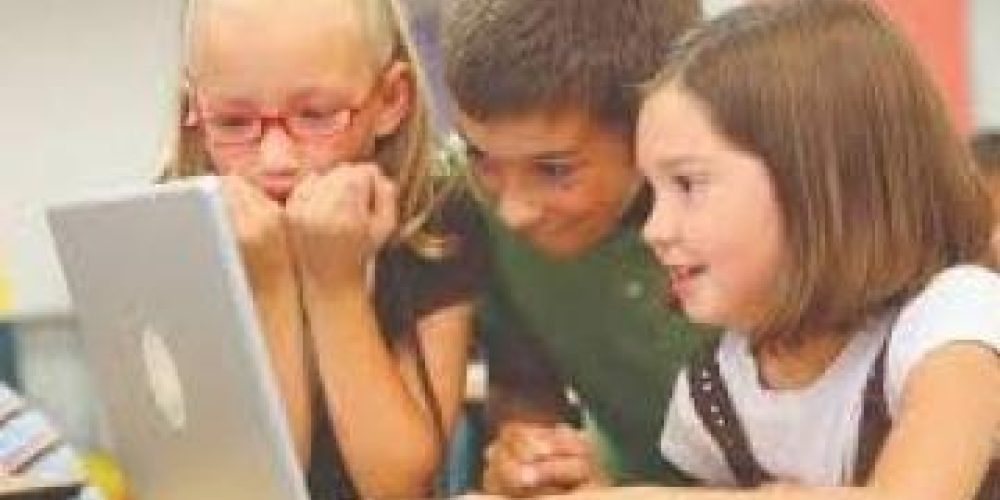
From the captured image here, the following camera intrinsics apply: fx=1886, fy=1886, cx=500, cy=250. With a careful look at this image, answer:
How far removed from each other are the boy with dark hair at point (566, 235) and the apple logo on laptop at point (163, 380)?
0.17 m

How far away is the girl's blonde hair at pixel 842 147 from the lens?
89 centimetres

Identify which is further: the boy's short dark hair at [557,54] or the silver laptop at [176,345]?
the boy's short dark hair at [557,54]

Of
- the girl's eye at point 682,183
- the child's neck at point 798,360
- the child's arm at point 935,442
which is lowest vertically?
the child's neck at point 798,360

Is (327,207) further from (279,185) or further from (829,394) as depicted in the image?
(829,394)

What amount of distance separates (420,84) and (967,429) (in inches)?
16.9

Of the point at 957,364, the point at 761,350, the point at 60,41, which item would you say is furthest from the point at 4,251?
the point at 957,364

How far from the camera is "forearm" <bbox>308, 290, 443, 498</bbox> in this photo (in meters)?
1.04

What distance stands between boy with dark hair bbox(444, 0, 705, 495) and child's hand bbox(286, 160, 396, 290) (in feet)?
0.22

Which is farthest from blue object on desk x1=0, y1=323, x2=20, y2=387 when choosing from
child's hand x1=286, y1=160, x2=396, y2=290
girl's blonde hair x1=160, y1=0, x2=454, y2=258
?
child's hand x1=286, y1=160, x2=396, y2=290

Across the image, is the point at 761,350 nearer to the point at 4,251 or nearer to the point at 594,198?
the point at 594,198

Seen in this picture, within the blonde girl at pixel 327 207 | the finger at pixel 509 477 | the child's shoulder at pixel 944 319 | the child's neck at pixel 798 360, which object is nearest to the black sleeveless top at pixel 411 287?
the blonde girl at pixel 327 207

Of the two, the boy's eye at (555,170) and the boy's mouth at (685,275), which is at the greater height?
the boy's eye at (555,170)

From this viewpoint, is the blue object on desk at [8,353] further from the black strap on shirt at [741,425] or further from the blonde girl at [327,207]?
the black strap on shirt at [741,425]

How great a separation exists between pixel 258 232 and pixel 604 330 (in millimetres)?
254
